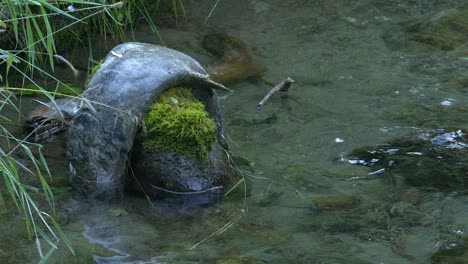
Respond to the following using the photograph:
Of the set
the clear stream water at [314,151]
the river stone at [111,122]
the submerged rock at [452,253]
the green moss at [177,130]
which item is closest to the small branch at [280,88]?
the clear stream water at [314,151]

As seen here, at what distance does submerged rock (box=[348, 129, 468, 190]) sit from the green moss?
2.94 feet

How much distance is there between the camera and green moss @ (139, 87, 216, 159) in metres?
4.02

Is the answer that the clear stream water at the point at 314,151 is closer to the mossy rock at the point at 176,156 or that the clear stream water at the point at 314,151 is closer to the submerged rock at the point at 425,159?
the submerged rock at the point at 425,159

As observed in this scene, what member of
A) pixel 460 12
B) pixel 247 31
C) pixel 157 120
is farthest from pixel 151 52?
pixel 460 12

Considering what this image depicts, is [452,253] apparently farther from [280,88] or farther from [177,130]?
[280,88]

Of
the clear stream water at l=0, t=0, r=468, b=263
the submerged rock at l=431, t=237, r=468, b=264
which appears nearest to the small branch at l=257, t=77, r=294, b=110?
the clear stream water at l=0, t=0, r=468, b=263

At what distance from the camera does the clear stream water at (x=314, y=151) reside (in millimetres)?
3387

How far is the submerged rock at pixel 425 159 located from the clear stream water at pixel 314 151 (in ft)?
0.17

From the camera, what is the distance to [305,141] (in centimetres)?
463

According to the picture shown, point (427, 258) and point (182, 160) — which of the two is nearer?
point (427, 258)

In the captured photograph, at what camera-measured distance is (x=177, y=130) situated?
13.2 feet

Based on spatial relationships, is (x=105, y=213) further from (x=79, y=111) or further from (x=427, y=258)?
(x=427, y=258)

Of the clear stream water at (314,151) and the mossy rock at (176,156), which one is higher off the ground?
the mossy rock at (176,156)

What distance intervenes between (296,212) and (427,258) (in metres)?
0.74
